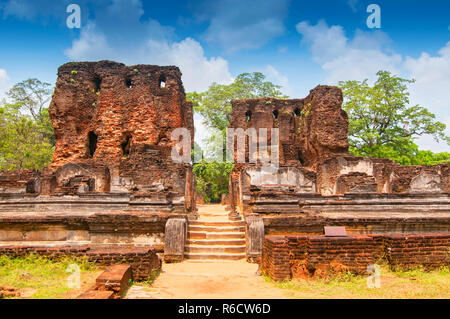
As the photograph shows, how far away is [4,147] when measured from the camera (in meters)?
23.2

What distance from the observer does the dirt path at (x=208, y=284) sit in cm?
496

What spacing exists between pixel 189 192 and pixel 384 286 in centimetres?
943

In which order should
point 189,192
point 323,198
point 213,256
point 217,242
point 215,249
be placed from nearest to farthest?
point 213,256
point 215,249
point 217,242
point 323,198
point 189,192

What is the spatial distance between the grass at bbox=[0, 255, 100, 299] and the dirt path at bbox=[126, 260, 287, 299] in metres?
0.86

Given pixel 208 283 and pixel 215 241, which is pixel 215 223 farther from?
pixel 208 283

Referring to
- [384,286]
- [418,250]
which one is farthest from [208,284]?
[418,250]

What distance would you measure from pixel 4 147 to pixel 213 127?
602 inches

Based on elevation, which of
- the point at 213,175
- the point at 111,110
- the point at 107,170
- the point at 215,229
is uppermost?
the point at 111,110

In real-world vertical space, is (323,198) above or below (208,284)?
above

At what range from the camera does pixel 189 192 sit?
13.8m

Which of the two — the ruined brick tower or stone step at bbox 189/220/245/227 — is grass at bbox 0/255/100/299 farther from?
the ruined brick tower

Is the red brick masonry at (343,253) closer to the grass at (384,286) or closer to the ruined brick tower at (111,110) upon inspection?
the grass at (384,286)

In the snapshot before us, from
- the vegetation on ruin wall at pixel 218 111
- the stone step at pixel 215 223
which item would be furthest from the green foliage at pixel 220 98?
the stone step at pixel 215 223
